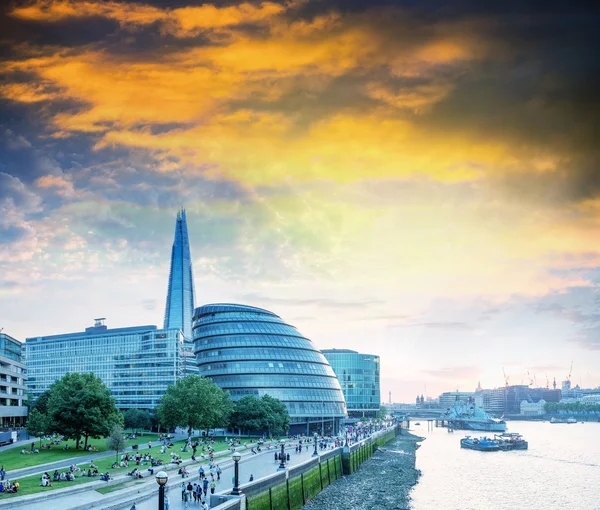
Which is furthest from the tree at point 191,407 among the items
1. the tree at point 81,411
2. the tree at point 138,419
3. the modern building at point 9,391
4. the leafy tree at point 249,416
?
the tree at point 138,419

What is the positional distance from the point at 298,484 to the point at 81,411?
113ft

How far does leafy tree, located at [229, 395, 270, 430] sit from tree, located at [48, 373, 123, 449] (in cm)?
3939

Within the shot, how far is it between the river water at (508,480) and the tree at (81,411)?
41.7 meters

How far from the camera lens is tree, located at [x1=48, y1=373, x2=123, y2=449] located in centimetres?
8406

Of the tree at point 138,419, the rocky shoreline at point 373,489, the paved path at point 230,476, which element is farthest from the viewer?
the tree at point 138,419

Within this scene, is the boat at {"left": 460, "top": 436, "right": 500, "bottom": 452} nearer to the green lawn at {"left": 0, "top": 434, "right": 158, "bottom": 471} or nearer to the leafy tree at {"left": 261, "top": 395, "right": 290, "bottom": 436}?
the leafy tree at {"left": 261, "top": 395, "right": 290, "bottom": 436}

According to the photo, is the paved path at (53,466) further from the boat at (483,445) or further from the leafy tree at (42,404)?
the boat at (483,445)

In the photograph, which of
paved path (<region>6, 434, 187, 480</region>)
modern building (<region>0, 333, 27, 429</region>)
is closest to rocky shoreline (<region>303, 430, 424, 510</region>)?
paved path (<region>6, 434, 187, 480</region>)

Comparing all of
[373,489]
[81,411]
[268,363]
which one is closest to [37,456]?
[81,411]

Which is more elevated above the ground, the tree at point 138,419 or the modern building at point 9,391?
the modern building at point 9,391

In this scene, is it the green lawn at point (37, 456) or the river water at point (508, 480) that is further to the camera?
the river water at point (508, 480)

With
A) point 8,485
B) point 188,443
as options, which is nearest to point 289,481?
point 8,485

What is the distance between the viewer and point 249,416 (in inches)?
4926

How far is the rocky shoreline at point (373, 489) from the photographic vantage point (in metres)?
67.4
